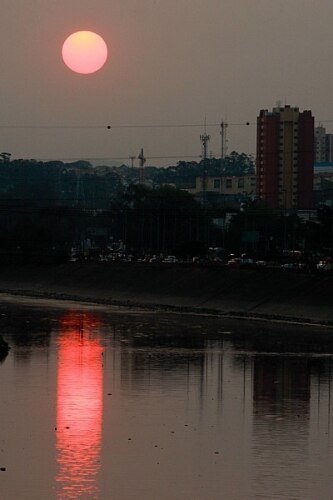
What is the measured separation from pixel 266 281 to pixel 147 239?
292ft

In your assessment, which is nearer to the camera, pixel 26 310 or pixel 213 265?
pixel 26 310

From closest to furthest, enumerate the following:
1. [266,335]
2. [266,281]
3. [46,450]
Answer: [46,450] → [266,335] → [266,281]

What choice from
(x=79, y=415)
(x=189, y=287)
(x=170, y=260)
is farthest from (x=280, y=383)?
(x=170, y=260)

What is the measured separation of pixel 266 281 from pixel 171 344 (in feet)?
124

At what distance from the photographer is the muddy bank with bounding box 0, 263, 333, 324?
93.9 metres

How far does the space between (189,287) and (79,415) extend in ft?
243

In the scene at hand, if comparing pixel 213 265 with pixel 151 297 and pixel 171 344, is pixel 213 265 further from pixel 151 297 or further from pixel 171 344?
pixel 171 344

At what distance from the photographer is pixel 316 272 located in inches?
4050

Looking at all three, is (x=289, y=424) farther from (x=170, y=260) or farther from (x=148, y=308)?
(x=170, y=260)

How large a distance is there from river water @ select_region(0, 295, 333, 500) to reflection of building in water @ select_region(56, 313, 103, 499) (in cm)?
5

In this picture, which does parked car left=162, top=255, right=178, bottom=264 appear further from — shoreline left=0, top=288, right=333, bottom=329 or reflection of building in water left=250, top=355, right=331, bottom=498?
reflection of building in water left=250, top=355, right=331, bottom=498

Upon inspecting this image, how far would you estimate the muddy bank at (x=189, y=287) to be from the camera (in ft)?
308

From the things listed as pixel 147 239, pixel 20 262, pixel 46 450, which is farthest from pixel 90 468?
pixel 147 239

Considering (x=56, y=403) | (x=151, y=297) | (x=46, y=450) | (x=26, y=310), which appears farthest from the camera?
→ (x=151, y=297)
